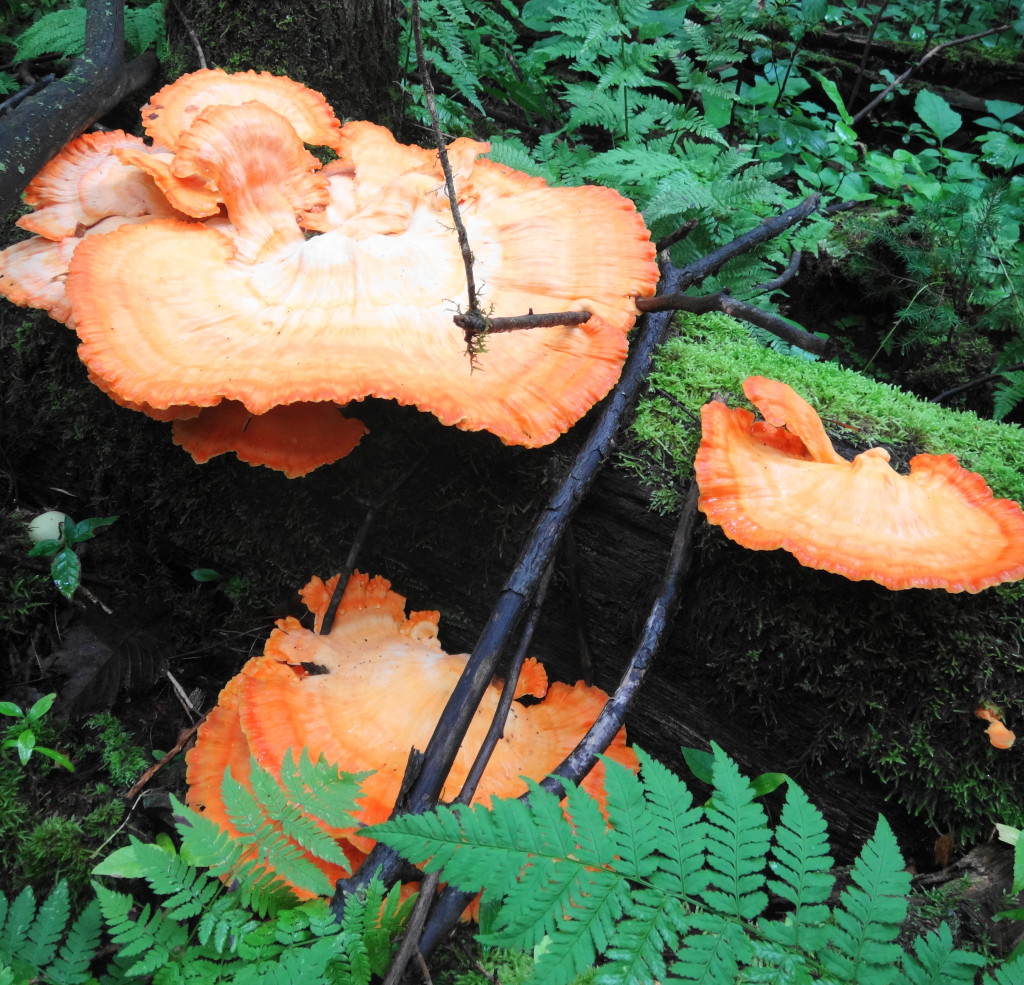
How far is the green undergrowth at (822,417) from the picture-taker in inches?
110

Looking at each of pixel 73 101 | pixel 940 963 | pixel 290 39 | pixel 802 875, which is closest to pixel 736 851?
pixel 802 875

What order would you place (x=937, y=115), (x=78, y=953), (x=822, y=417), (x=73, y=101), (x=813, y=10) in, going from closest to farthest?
(x=78, y=953) → (x=822, y=417) → (x=73, y=101) → (x=813, y=10) → (x=937, y=115)

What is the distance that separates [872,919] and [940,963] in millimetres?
159

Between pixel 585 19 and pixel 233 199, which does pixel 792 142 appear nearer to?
pixel 585 19

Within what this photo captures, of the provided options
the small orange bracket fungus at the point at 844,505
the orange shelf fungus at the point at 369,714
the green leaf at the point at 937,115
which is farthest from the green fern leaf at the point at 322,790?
the green leaf at the point at 937,115

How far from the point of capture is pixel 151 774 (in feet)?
9.79

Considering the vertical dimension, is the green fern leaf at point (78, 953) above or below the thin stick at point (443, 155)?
below

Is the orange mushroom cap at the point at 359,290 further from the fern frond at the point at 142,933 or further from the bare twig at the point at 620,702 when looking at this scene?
the fern frond at the point at 142,933

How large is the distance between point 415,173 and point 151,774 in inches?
111

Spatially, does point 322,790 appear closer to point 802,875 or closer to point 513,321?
point 802,875

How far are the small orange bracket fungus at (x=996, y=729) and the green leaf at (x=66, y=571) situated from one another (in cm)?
356

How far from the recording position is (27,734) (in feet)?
9.04

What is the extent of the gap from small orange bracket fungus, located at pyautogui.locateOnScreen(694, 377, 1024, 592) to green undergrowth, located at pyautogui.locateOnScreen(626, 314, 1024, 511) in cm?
23

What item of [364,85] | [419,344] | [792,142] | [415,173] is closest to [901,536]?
[419,344]
